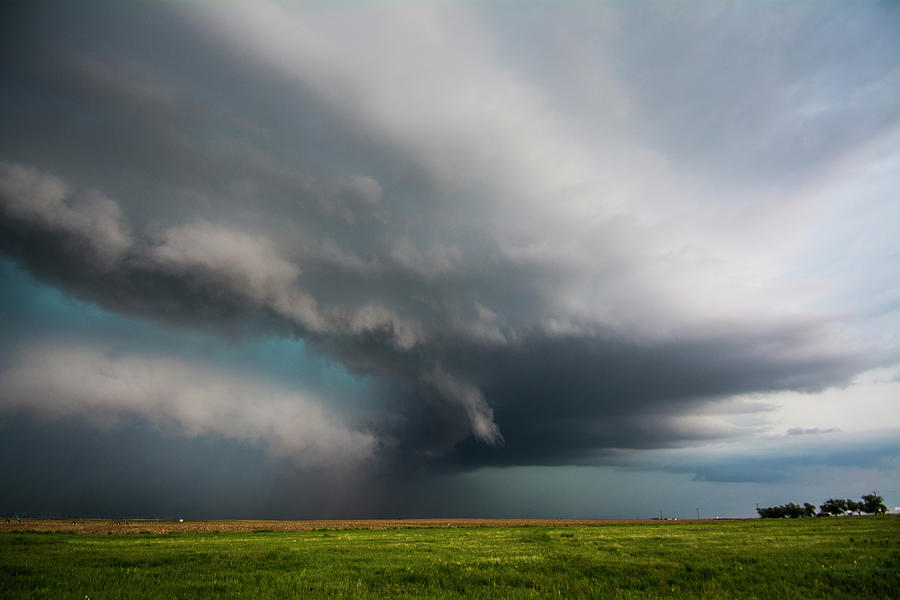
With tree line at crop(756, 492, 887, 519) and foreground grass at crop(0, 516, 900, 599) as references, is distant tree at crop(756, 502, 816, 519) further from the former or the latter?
foreground grass at crop(0, 516, 900, 599)

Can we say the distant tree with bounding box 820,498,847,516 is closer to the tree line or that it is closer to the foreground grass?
the tree line

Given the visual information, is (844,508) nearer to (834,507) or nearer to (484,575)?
(834,507)

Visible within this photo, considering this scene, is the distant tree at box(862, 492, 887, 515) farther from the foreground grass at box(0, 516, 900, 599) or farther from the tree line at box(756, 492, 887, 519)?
the foreground grass at box(0, 516, 900, 599)

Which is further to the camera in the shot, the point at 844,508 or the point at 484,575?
the point at 844,508

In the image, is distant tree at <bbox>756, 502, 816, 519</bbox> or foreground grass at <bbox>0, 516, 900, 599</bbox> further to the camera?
distant tree at <bbox>756, 502, 816, 519</bbox>

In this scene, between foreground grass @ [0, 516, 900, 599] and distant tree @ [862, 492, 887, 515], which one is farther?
distant tree @ [862, 492, 887, 515]

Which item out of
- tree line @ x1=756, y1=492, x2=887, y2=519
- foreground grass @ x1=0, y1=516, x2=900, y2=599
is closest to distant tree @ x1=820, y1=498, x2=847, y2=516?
tree line @ x1=756, y1=492, x2=887, y2=519

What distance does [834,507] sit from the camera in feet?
428

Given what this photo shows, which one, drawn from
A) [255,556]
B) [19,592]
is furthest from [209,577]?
[255,556]

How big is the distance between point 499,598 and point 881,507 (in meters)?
179

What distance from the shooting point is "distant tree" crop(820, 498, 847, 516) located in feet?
425

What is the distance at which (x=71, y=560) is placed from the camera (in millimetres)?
28828

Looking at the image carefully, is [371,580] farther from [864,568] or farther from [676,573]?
[864,568]

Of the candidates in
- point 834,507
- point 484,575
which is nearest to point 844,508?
point 834,507
